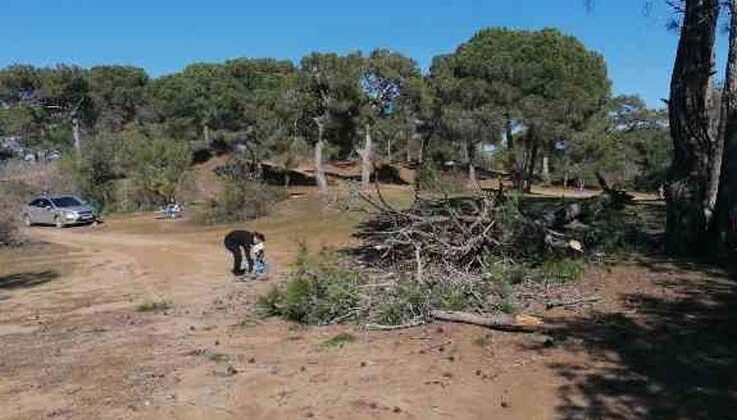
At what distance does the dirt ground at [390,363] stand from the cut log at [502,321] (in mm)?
163

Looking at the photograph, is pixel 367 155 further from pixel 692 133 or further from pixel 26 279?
pixel 692 133

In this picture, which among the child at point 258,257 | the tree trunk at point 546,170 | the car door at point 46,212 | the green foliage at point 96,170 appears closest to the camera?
the child at point 258,257

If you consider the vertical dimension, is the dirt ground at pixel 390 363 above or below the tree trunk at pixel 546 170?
below

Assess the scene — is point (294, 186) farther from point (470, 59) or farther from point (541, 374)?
point (541, 374)

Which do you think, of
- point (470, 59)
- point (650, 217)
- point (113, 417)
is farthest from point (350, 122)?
point (113, 417)

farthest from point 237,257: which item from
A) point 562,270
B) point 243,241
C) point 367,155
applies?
point 367,155

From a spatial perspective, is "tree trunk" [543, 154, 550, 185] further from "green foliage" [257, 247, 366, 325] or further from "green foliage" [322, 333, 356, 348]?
"green foliage" [322, 333, 356, 348]

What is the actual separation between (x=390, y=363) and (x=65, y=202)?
33741 mm

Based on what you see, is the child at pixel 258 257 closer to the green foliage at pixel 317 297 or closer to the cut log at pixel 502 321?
the green foliage at pixel 317 297

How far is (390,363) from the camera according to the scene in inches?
327

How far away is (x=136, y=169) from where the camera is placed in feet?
151

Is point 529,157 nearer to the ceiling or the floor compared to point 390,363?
nearer to the ceiling

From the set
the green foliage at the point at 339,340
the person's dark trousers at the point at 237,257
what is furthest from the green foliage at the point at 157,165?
the green foliage at the point at 339,340

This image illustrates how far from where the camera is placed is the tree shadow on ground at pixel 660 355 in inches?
260
